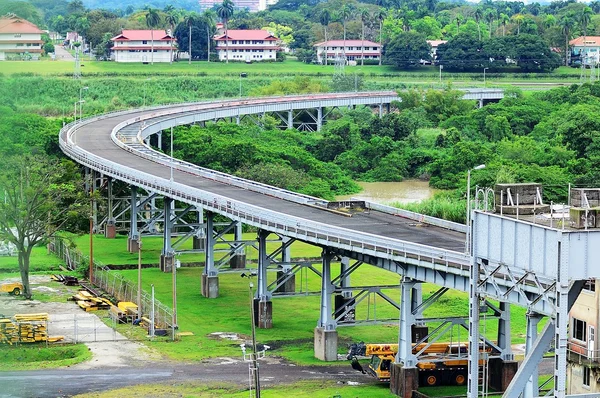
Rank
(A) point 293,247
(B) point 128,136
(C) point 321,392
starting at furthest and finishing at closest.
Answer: (B) point 128,136
(A) point 293,247
(C) point 321,392

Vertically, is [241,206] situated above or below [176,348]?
above

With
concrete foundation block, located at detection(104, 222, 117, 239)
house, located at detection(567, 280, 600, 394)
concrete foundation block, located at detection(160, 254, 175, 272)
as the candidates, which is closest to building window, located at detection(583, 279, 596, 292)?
house, located at detection(567, 280, 600, 394)

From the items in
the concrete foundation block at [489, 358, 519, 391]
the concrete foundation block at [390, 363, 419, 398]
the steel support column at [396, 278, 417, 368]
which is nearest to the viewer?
the concrete foundation block at [390, 363, 419, 398]

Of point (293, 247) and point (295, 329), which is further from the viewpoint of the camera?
point (293, 247)

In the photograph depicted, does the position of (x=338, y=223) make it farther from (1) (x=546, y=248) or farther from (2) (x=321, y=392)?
(1) (x=546, y=248)

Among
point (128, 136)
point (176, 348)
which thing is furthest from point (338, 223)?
point (128, 136)

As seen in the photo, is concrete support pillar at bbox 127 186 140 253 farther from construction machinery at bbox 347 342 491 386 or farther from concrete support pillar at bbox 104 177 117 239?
construction machinery at bbox 347 342 491 386

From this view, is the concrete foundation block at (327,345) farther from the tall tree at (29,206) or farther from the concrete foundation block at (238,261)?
the concrete foundation block at (238,261)

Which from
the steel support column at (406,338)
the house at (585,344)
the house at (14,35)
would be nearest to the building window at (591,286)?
the house at (585,344)
